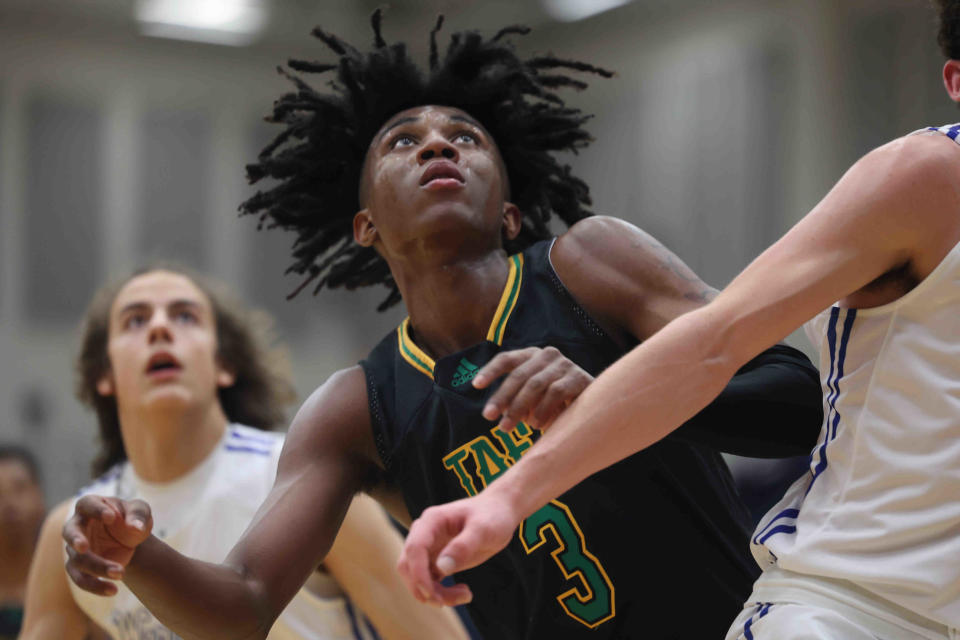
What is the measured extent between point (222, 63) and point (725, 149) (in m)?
4.39

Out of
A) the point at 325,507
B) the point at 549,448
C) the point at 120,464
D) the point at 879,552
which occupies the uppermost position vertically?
the point at 549,448

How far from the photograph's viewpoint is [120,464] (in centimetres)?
504

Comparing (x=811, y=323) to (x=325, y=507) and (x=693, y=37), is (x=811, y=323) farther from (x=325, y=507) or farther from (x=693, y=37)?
(x=693, y=37)

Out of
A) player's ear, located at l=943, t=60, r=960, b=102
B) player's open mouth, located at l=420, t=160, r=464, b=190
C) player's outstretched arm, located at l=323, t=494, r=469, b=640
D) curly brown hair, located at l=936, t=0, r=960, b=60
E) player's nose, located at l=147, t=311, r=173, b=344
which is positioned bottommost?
player's outstretched arm, located at l=323, t=494, r=469, b=640

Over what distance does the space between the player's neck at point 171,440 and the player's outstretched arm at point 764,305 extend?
302 cm

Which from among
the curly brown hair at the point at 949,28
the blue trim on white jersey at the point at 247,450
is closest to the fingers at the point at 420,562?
the curly brown hair at the point at 949,28

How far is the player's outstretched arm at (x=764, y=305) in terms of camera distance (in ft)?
6.26

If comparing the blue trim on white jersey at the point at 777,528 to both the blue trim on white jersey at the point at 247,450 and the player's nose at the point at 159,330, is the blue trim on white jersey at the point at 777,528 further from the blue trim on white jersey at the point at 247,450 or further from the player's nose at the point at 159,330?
the player's nose at the point at 159,330

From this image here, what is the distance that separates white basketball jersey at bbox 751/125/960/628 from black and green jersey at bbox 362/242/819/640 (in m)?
0.68

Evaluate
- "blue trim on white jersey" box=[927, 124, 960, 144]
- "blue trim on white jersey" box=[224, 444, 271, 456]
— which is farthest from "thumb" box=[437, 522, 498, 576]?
"blue trim on white jersey" box=[224, 444, 271, 456]

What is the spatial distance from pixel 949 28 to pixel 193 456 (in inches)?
130

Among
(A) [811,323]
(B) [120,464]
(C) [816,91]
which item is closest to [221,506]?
(B) [120,464]

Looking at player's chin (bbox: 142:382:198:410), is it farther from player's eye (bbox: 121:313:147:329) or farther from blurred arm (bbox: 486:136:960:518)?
blurred arm (bbox: 486:136:960:518)

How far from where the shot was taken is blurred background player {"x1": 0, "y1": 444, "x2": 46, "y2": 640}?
19.6 feet
